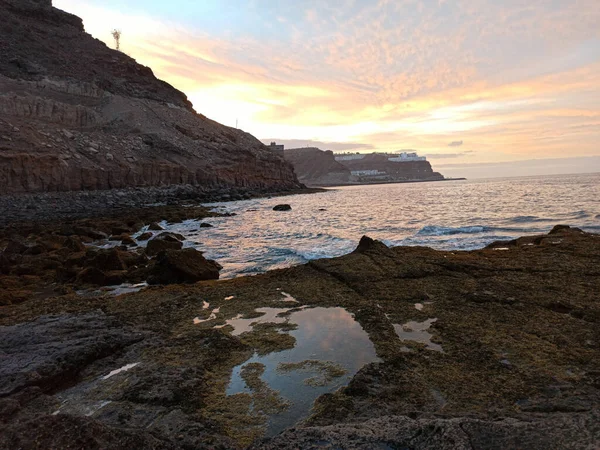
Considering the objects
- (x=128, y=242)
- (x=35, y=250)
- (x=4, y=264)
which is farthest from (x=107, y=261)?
(x=128, y=242)

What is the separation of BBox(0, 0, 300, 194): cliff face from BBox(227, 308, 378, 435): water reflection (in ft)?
106

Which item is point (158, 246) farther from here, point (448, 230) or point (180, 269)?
point (448, 230)

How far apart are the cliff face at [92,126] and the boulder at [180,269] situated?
1082 inches

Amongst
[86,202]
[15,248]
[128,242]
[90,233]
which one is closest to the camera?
[15,248]

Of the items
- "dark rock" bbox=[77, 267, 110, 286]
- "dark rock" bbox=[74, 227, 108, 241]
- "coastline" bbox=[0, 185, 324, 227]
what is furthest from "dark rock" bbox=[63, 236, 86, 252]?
"coastline" bbox=[0, 185, 324, 227]

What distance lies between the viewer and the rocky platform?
2.33 metres

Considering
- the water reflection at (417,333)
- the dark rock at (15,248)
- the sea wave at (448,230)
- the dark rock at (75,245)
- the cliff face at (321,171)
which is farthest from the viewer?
the cliff face at (321,171)

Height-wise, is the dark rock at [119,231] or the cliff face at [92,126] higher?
the cliff face at [92,126]

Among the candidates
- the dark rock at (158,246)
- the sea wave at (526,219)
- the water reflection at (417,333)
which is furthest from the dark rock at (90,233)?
the sea wave at (526,219)

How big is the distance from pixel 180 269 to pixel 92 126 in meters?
46.4

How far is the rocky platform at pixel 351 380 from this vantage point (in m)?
2.33

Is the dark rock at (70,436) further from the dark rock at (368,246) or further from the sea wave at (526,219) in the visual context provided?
the sea wave at (526,219)

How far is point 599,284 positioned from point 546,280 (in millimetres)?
749

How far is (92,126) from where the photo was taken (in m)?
45.8
